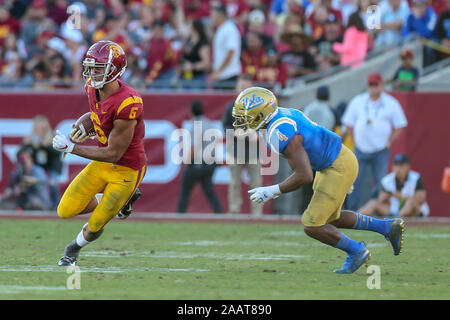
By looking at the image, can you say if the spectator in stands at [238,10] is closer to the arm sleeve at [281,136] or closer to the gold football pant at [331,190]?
the gold football pant at [331,190]

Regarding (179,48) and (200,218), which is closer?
(200,218)

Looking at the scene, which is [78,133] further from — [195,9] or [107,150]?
[195,9]

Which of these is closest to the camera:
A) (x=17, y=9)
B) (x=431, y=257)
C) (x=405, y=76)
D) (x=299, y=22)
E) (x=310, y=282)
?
(x=310, y=282)

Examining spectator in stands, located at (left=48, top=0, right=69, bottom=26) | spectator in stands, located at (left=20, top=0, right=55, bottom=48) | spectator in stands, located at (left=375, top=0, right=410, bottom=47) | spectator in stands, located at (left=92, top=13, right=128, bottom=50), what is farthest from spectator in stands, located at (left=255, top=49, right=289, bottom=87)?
spectator in stands, located at (left=48, top=0, right=69, bottom=26)

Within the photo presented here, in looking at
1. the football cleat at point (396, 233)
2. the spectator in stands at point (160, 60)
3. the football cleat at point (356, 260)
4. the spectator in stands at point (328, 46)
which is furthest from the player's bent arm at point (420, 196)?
the football cleat at point (356, 260)

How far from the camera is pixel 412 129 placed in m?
12.3

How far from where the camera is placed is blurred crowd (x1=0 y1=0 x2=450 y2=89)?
1305 centimetres

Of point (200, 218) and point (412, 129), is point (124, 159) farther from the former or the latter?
point (412, 129)

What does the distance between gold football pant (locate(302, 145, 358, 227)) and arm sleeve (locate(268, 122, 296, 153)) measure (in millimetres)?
504

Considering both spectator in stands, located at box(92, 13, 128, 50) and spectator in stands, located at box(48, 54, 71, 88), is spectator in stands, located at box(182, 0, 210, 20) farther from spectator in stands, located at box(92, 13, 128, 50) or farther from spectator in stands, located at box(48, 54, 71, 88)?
spectator in stands, located at box(48, 54, 71, 88)

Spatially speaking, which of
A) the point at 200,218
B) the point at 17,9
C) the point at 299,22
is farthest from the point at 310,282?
the point at 17,9

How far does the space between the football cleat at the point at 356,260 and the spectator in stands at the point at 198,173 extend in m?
4.90

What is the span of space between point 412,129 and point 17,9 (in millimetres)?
7939

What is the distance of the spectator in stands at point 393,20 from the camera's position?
1355 centimetres
